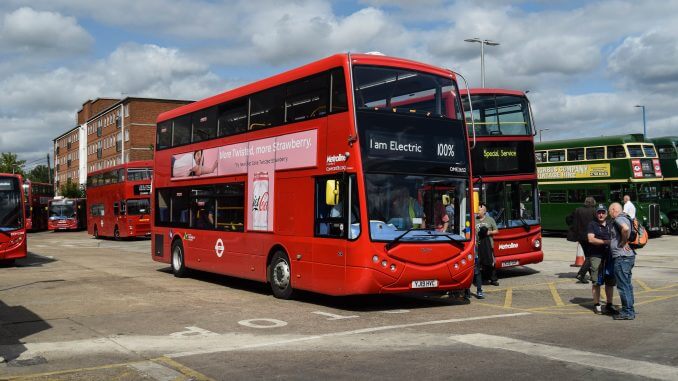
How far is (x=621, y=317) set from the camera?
395 inches

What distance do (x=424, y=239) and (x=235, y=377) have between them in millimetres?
5173

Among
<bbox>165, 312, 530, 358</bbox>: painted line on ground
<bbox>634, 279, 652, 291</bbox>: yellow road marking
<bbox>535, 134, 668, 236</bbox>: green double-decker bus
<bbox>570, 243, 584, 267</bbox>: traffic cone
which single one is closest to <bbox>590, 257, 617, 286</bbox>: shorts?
<bbox>165, 312, 530, 358</bbox>: painted line on ground

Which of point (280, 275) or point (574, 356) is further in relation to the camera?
point (280, 275)

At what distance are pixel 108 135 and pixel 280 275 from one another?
87.6 meters

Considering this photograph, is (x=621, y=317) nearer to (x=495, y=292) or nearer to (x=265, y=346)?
(x=495, y=292)

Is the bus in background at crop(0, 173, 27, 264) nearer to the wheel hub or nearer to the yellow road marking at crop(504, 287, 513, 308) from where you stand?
the wheel hub

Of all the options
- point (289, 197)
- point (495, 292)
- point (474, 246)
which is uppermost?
point (289, 197)

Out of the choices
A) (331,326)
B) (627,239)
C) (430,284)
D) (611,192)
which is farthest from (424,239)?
(611,192)

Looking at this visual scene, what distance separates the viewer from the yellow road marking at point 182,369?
21.4ft

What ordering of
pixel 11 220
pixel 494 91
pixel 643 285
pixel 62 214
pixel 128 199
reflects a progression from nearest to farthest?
pixel 643 285 → pixel 494 91 → pixel 11 220 → pixel 128 199 → pixel 62 214

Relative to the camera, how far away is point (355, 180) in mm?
10578

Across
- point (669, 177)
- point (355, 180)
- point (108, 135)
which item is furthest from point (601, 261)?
point (108, 135)

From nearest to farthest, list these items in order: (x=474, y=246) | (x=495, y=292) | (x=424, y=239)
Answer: (x=424, y=239) → (x=474, y=246) → (x=495, y=292)

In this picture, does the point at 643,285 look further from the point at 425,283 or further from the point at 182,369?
the point at 182,369
